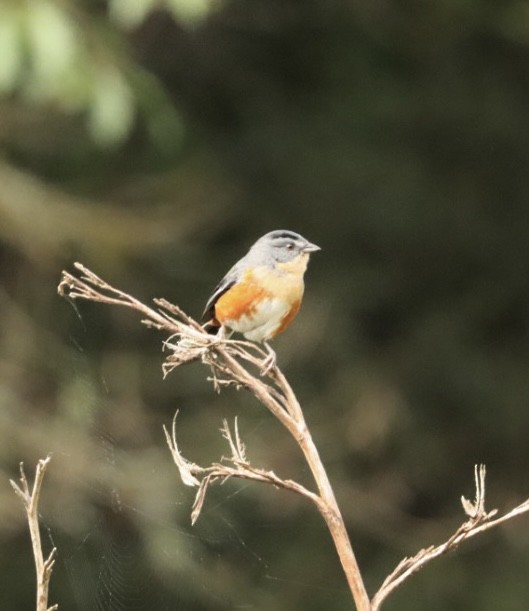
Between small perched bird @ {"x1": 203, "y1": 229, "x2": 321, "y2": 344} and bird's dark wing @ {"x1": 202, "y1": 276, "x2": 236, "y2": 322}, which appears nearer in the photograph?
small perched bird @ {"x1": 203, "y1": 229, "x2": 321, "y2": 344}

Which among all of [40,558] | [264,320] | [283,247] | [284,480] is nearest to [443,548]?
[284,480]

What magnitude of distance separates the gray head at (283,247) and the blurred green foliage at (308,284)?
5176mm

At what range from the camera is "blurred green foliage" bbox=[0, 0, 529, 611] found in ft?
29.2

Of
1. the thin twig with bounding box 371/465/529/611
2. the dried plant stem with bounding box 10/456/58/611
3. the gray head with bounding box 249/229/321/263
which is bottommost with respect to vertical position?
the gray head with bounding box 249/229/321/263

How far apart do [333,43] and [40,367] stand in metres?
4.12

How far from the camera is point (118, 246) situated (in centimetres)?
845

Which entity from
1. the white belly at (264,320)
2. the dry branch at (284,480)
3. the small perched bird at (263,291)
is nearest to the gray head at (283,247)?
the small perched bird at (263,291)

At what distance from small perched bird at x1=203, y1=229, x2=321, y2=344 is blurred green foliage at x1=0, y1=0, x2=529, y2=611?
520 centimetres

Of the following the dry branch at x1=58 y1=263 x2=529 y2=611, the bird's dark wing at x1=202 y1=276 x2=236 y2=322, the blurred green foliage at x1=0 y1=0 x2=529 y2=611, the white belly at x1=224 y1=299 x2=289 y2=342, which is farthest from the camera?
the blurred green foliage at x1=0 y1=0 x2=529 y2=611

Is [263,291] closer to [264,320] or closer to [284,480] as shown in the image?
[264,320]

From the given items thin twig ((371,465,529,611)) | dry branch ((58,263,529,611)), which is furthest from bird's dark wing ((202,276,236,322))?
thin twig ((371,465,529,611))

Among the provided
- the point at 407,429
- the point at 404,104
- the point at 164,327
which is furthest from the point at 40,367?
the point at 164,327

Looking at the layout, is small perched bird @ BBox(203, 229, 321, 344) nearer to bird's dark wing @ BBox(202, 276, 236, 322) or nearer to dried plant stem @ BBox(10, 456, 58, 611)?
bird's dark wing @ BBox(202, 276, 236, 322)

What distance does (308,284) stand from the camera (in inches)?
414
